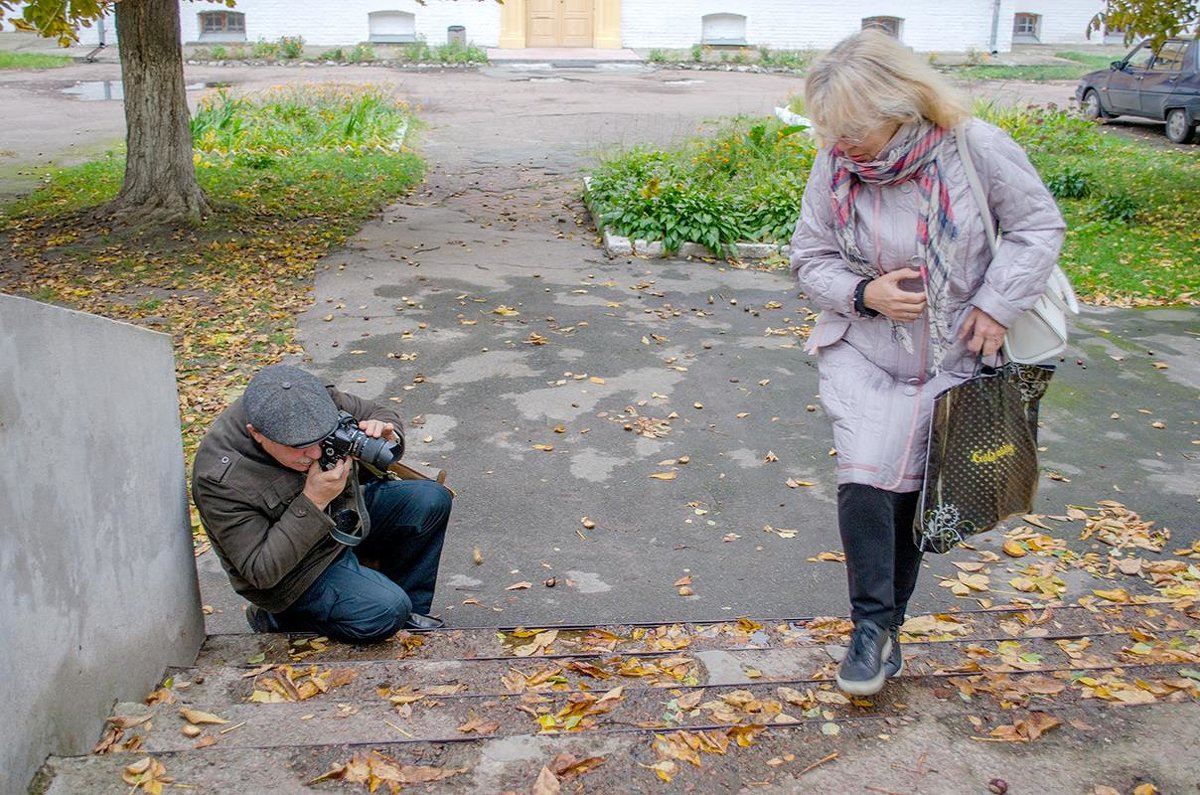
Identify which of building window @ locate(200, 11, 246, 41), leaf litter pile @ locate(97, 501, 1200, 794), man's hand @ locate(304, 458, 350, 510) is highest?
building window @ locate(200, 11, 246, 41)

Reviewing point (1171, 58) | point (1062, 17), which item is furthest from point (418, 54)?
point (1062, 17)

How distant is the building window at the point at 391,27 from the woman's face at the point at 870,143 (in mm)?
27629

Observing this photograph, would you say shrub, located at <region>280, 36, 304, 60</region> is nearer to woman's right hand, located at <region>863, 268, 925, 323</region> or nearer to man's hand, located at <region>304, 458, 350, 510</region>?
man's hand, located at <region>304, 458, 350, 510</region>

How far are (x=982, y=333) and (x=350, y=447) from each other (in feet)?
6.20

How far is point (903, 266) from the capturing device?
291 centimetres

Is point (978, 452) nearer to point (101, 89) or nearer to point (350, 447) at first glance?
point (350, 447)

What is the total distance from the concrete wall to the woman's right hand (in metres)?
2.00

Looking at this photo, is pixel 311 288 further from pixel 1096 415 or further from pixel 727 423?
pixel 1096 415

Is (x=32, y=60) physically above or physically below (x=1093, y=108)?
above

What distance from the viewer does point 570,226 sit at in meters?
10.8

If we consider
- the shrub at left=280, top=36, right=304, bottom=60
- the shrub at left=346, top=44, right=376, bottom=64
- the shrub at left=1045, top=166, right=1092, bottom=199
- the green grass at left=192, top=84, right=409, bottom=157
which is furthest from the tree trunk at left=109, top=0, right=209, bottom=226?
the shrub at left=280, top=36, right=304, bottom=60

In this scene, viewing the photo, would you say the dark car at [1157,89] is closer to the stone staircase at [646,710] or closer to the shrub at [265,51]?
the stone staircase at [646,710]

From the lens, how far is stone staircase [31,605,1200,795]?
2650mm

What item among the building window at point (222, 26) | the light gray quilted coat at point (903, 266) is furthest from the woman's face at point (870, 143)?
the building window at point (222, 26)
